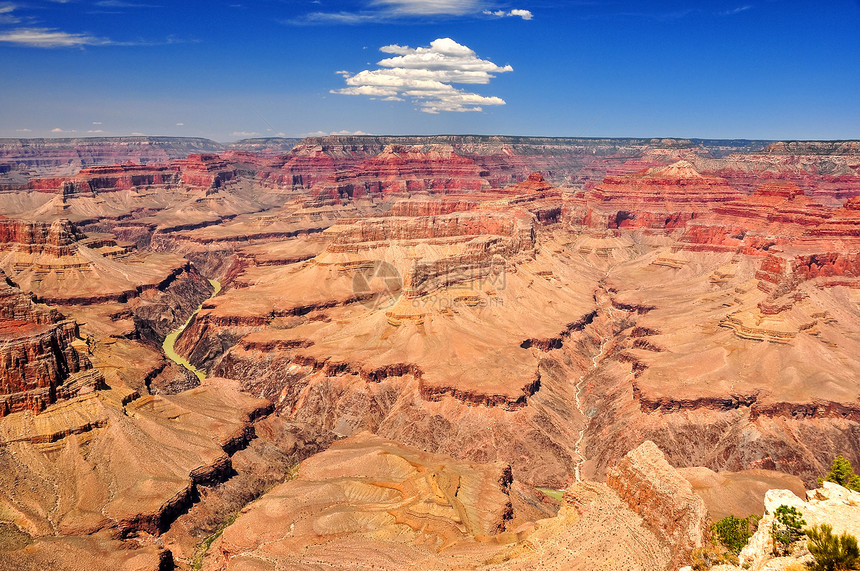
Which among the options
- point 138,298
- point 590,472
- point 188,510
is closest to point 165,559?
point 188,510

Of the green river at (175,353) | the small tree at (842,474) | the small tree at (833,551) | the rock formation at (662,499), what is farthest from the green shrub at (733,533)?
the green river at (175,353)

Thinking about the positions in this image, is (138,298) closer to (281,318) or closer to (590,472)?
(281,318)

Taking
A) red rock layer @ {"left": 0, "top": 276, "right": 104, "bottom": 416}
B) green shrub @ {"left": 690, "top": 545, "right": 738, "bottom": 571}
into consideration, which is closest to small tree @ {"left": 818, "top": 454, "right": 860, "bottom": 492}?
green shrub @ {"left": 690, "top": 545, "right": 738, "bottom": 571}

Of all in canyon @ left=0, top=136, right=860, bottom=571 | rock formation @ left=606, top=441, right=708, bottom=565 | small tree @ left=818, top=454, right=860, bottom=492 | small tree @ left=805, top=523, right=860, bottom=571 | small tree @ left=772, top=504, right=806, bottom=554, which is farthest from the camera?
canyon @ left=0, top=136, right=860, bottom=571

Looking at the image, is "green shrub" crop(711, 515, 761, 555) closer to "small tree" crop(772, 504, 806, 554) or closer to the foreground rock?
the foreground rock

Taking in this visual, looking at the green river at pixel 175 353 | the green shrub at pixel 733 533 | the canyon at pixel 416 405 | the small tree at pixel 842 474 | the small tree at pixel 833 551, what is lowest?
the green river at pixel 175 353

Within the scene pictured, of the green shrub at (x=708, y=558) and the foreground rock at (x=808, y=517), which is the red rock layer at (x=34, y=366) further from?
the foreground rock at (x=808, y=517)
